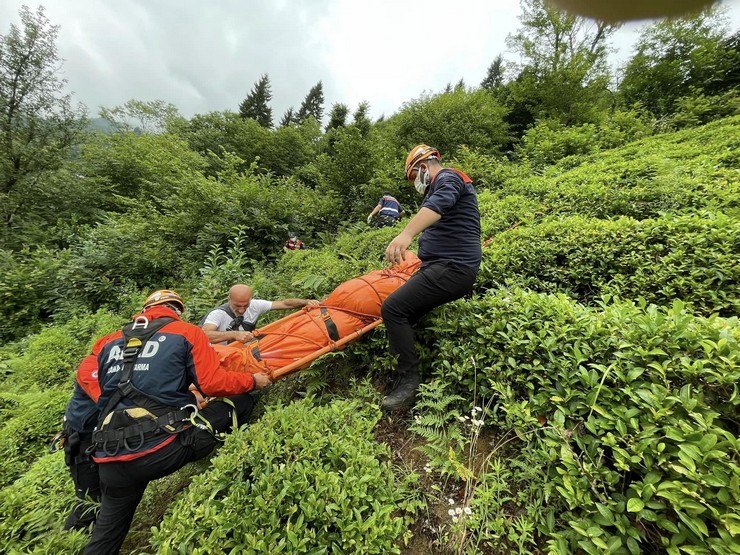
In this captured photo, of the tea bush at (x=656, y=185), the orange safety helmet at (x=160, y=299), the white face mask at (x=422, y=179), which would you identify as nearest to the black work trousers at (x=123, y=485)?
the orange safety helmet at (x=160, y=299)

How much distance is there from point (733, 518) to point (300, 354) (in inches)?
121

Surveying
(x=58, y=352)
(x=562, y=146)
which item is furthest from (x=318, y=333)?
(x=562, y=146)

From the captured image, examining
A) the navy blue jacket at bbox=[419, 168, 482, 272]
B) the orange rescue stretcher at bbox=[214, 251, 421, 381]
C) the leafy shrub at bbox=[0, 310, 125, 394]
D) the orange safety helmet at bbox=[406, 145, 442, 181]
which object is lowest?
the leafy shrub at bbox=[0, 310, 125, 394]

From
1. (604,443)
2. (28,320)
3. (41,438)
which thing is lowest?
(41,438)

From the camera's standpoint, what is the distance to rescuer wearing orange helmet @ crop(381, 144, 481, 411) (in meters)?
2.72

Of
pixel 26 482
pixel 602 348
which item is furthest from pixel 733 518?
pixel 26 482

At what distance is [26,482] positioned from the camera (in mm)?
3332

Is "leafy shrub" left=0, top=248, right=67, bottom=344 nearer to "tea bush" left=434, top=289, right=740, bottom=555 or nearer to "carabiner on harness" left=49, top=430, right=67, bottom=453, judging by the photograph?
"carabiner on harness" left=49, top=430, right=67, bottom=453

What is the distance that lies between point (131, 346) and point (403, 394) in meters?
2.46

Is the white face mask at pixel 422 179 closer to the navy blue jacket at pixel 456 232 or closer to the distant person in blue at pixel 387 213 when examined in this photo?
the navy blue jacket at pixel 456 232

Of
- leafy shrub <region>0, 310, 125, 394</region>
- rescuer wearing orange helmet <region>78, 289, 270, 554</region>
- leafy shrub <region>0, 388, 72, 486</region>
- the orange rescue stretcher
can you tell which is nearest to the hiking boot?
the orange rescue stretcher

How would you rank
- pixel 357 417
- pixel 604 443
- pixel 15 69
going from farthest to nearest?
pixel 15 69 < pixel 357 417 < pixel 604 443

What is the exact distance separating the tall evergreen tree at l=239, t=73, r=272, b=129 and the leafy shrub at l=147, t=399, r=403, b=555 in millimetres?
45806

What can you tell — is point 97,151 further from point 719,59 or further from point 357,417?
point 719,59
